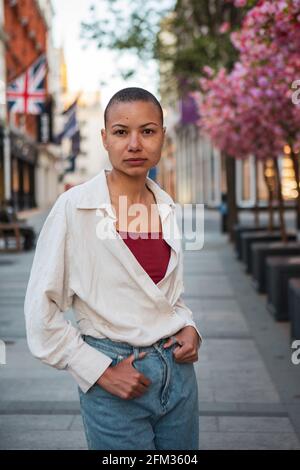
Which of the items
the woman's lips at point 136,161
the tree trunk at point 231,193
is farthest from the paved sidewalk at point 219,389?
the tree trunk at point 231,193

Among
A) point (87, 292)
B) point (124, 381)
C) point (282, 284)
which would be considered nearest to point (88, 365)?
point (124, 381)

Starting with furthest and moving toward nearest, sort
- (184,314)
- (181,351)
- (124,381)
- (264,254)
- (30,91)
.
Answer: (30,91) → (264,254) → (184,314) → (181,351) → (124,381)

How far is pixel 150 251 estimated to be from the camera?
237 cm

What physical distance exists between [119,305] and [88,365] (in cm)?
20

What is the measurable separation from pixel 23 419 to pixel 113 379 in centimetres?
338

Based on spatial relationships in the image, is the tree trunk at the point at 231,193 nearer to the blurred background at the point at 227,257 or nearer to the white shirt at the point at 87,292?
the blurred background at the point at 227,257

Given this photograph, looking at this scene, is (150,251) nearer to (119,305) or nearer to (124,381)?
Answer: (119,305)

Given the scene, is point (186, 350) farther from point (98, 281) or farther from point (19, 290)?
point (19, 290)

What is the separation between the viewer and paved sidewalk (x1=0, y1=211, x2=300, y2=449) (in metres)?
4.98

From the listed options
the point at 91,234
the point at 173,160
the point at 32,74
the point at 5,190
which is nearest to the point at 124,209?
the point at 91,234

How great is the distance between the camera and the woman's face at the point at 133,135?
7.59ft

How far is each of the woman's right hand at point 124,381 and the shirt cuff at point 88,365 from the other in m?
0.02

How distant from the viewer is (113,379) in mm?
2238

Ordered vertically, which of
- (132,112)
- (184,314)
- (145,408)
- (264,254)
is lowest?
(145,408)
